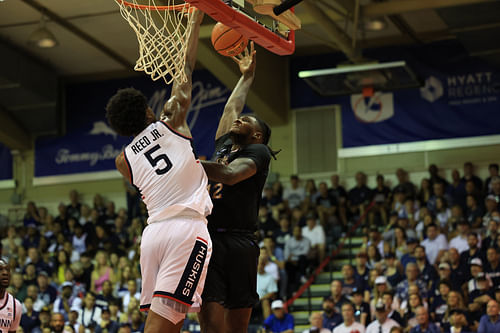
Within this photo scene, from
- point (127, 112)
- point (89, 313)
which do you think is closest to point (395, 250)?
point (89, 313)

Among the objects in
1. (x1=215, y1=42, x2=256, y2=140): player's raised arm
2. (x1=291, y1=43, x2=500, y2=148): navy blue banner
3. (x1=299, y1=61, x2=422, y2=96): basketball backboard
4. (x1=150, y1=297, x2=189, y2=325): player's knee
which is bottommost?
(x1=150, y1=297, x2=189, y2=325): player's knee

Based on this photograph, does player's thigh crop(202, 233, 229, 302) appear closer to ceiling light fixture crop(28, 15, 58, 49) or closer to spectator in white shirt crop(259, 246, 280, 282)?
spectator in white shirt crop(259, 246, 280, 282)

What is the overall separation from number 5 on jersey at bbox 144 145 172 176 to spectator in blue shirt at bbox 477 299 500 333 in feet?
24.0

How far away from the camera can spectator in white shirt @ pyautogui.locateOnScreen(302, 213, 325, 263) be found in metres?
15.2

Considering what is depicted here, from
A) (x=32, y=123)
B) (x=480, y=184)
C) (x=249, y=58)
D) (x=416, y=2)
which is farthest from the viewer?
(x=32, y=123)

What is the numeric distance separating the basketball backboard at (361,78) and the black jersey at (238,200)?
7856 millimetres

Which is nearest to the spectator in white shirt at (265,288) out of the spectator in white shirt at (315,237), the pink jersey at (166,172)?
the spectator in white shirt at (315,237)

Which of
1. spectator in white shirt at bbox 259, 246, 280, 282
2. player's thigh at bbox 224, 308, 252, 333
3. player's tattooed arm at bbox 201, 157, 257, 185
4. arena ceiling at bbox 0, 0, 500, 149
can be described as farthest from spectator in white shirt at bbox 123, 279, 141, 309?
player's tattooed arm at bbox 201, 157, 257, 185

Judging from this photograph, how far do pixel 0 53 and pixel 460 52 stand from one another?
10.2 m

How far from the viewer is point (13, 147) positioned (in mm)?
20656

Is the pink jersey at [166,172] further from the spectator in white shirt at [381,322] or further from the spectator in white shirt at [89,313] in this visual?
the spectator in white shirt at [89,313]

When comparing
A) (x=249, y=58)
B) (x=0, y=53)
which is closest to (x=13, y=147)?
(x=0, y=53)

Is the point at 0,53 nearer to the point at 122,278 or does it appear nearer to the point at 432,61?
the point at 122,278

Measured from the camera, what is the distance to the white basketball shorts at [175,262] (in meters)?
4.60
